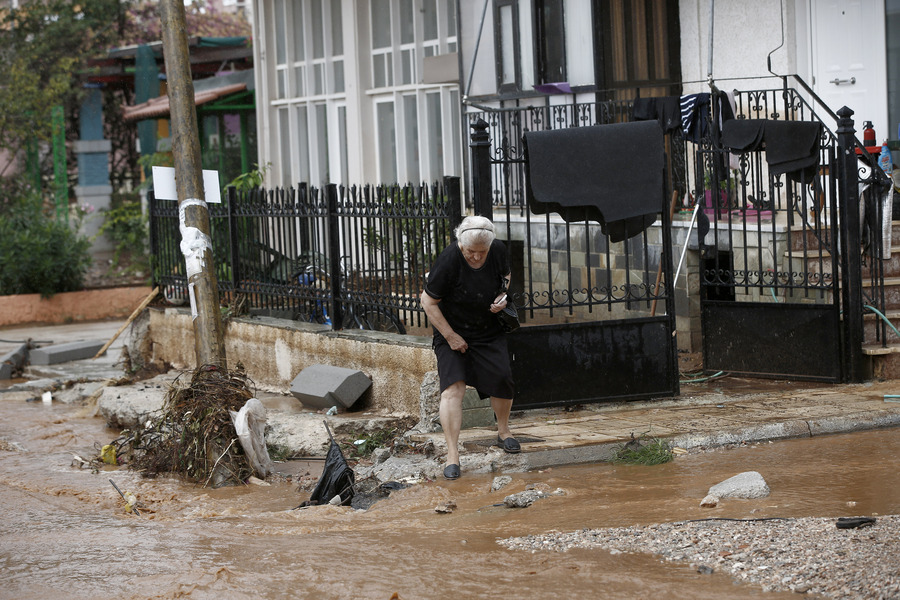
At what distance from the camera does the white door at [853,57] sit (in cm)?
1177

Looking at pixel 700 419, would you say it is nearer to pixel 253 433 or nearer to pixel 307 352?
pixel 253 433

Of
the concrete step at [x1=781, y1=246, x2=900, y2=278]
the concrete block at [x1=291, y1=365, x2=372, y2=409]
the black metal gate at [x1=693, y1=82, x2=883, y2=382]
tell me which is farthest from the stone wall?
the concrete step at [x1=781, y1=246, x2=900, y2=278]

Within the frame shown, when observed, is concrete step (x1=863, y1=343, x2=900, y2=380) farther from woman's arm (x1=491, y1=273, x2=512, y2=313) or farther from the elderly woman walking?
woman's arm (x1=491, y1=273, x2=512, y2=313)

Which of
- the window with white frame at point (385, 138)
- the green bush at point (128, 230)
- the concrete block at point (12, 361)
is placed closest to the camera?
the concrete block at point (12, 361)

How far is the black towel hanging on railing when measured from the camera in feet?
27.7

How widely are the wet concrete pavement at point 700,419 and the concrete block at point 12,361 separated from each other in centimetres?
599

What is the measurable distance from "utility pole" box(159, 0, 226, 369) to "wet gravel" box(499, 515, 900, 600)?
12.7 feet

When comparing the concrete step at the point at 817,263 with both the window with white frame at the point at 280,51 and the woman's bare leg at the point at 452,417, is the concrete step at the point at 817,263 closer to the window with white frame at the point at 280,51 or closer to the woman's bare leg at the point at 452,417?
the woman's bare leg at the point at 452,417

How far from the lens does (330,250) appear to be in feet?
33.3

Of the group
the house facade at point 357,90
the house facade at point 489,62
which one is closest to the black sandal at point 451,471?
the house facade at point 489,62

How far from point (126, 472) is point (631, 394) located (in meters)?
4.16

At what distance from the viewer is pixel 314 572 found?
5.20 metres

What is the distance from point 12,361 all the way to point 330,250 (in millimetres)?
6588

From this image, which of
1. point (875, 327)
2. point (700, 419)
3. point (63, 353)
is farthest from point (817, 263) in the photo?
point (63, 353)
